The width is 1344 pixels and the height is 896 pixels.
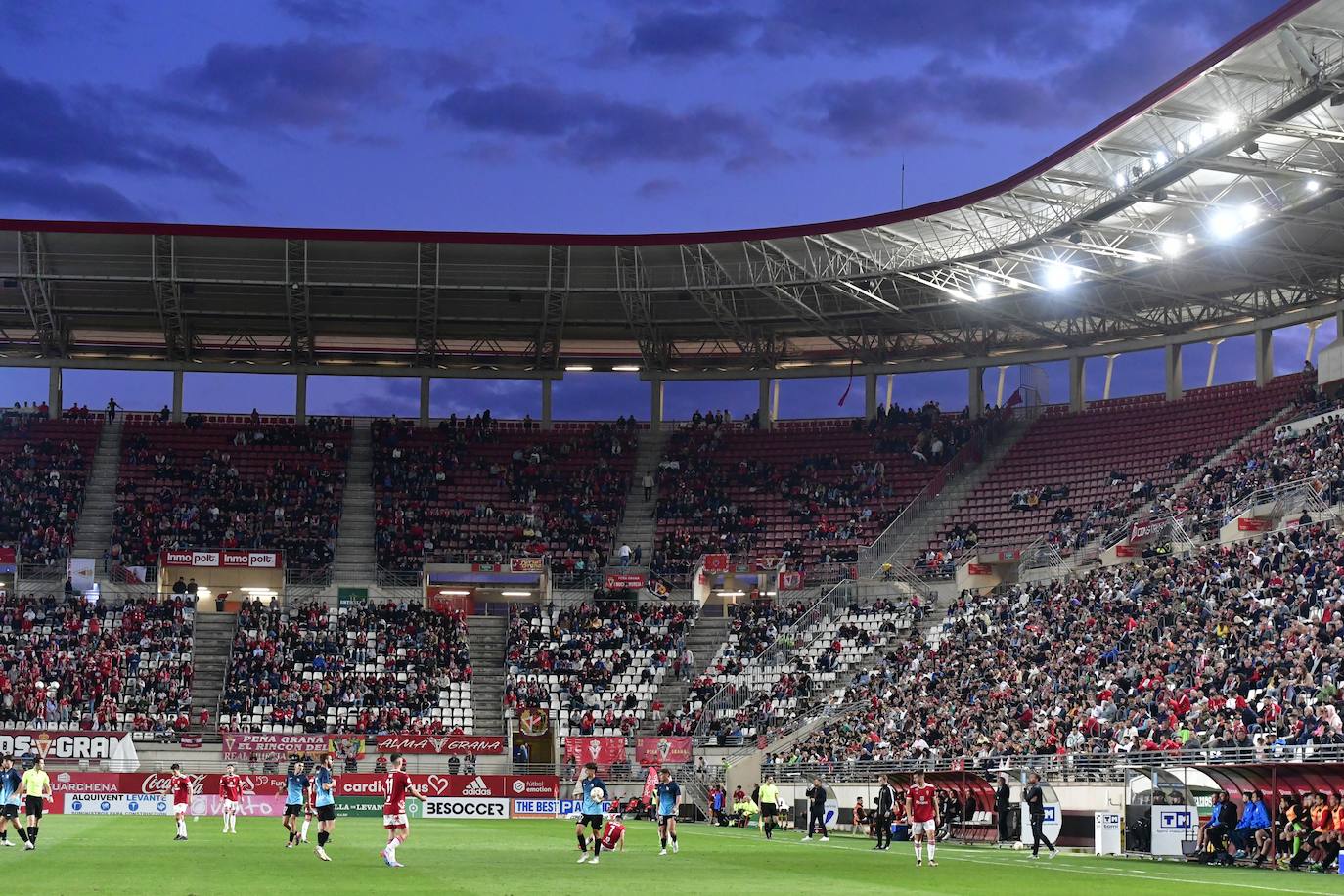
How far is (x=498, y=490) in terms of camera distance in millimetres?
72562

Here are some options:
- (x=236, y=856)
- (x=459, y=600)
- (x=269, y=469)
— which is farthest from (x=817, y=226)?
(x=236, y=856)

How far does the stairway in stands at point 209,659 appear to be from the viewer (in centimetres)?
6059

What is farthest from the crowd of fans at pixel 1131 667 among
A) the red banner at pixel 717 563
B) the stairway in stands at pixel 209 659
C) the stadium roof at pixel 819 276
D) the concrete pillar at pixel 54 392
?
the concrete pillar at pixel 54 392

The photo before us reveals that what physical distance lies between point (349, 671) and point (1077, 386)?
3180 centimetres

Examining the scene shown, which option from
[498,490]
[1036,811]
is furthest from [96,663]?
[1036,811]

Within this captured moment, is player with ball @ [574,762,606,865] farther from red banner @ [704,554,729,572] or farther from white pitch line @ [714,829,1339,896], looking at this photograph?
red banner @ [704,554,729,572]

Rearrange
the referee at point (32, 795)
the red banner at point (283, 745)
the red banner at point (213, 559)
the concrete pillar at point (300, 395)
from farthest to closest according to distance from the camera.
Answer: the concrete pillar at point (300, 395)
the red banner at point (213, 559)
the red banner at point (283, 745)
the referee at point (32, 795)

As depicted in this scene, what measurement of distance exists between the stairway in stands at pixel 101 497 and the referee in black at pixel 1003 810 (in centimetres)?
4055

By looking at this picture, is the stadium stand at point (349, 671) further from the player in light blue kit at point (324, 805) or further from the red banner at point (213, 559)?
the player in light blue kit at point (324, 805)

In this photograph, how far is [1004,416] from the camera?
72125 millimetres

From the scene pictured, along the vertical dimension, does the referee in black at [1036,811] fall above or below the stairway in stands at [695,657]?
below

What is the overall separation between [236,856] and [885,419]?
4680 centimetres

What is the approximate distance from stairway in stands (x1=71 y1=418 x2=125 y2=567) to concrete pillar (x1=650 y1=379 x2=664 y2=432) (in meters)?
23.2

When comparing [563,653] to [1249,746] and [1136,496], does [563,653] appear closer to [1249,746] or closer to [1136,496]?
[1136,496]
